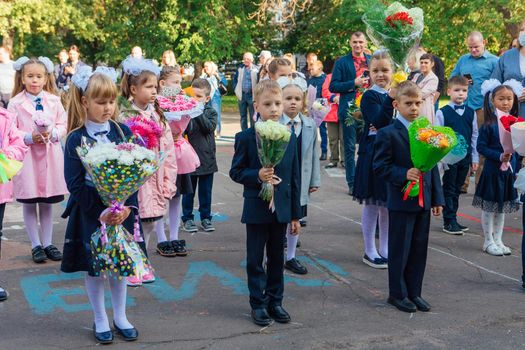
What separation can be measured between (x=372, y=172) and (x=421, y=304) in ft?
5.44

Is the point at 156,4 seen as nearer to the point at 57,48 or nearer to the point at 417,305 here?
the point at 57,48

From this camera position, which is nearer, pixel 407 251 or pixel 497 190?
pixel 407 251

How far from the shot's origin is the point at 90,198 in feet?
16.0

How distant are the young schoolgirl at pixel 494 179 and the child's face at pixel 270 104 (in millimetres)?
2948

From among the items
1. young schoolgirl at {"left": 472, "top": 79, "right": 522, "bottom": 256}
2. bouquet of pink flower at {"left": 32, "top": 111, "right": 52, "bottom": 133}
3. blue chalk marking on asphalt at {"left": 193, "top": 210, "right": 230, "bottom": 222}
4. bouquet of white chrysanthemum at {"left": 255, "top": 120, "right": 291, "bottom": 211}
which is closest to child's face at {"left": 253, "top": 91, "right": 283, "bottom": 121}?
bouquet of white chrysanthemum at {"left": 255, "top": 120, "right": 291, "bottom": 211}

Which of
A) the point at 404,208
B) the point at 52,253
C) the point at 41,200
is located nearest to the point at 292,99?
the point at 404,208

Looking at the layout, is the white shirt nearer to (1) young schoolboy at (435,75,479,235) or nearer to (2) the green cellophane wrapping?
(1) young schoolboy at (435,75,479,235)

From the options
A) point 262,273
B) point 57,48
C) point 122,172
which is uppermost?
point 57,48

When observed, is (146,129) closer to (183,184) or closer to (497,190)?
(183,184)

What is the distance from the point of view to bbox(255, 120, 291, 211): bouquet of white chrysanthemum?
16.5ft

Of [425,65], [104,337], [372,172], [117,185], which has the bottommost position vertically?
[104,337]

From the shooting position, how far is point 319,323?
17.7 feet

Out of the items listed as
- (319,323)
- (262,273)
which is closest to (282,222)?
(262,273)

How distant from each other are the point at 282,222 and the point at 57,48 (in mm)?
38322
